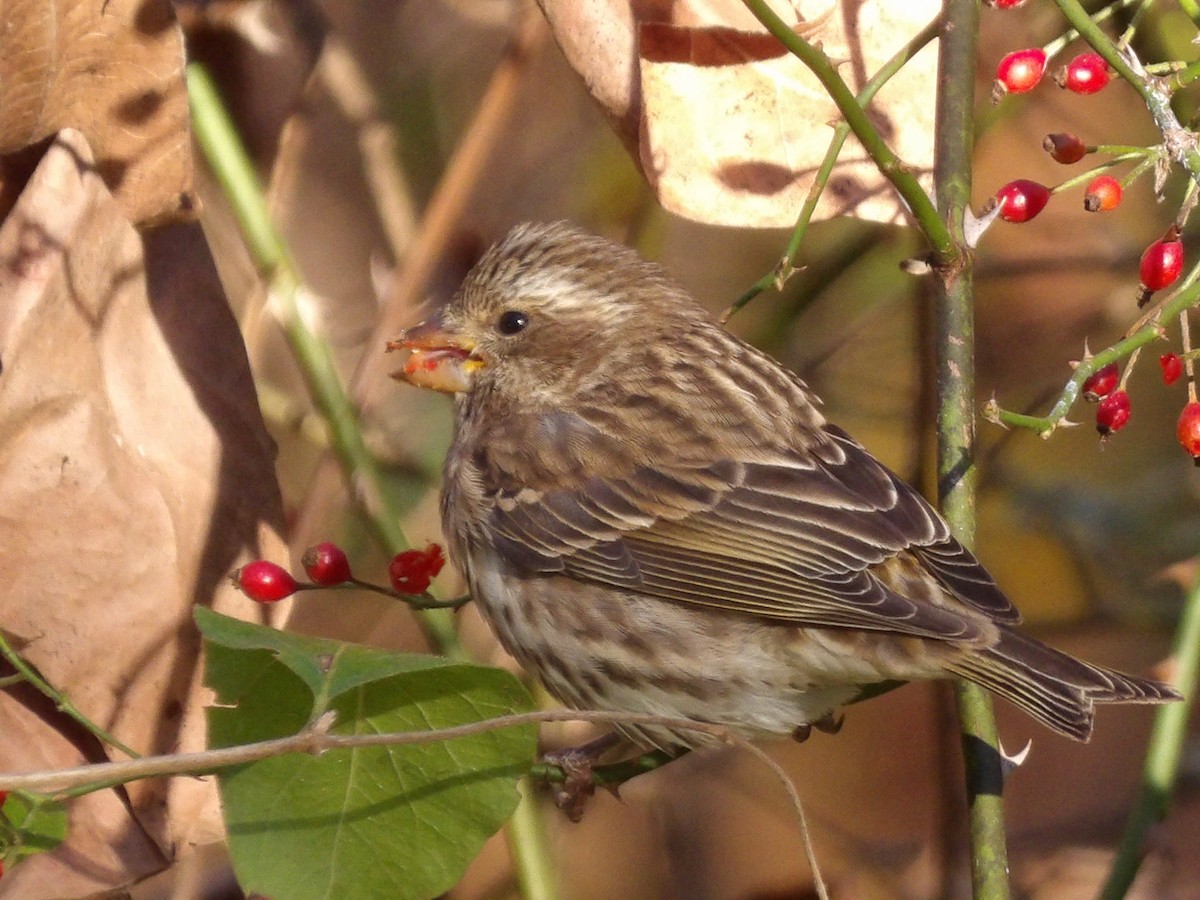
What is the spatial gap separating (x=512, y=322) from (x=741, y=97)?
2.65 feet

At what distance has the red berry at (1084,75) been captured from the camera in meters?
2.91

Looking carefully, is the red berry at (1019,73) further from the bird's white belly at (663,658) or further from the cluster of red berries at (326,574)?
the cluster of red berries at (326,574)

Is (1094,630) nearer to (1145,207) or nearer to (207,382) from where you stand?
(1145,207)

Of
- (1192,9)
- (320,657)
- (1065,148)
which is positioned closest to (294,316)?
(320,657)

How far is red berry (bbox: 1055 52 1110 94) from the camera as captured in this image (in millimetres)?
2912

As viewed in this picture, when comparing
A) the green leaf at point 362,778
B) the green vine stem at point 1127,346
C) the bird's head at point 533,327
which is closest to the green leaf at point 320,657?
the green leaf at point 362,778

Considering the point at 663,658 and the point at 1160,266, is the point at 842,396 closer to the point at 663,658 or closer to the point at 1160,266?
the point at 663,658

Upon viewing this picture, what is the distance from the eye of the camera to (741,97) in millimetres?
3469

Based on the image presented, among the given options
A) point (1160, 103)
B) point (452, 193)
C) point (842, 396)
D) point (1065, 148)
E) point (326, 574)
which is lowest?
point (842, 396)

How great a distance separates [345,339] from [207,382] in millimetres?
1327

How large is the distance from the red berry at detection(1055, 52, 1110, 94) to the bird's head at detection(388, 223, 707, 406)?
1330 millimetres

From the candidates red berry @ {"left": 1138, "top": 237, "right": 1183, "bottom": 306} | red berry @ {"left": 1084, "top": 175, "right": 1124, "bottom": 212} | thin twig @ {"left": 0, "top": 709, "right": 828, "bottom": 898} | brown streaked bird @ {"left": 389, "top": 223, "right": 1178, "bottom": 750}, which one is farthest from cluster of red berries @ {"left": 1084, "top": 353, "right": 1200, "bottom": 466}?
thin twig @ {"left": 0, "top": 709, "right": 828, "bottom": 898}

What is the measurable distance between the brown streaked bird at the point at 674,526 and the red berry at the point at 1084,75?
91cm

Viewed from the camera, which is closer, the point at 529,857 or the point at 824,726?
the point at 529,857
